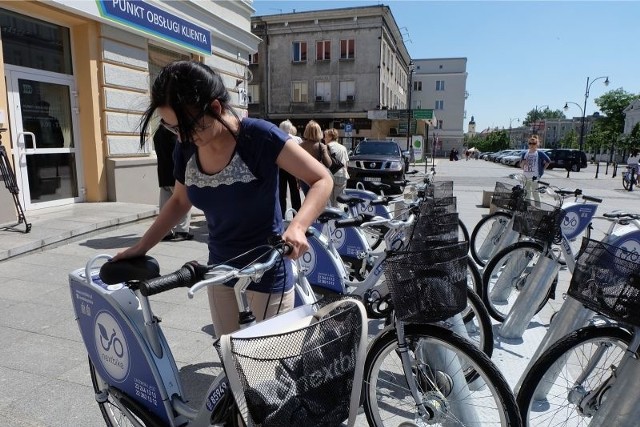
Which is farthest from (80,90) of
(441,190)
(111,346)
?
(111,346)

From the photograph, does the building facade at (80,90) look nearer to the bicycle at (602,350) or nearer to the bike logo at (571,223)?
the bike logo at (571,223)

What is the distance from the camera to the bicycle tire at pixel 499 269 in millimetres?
3898

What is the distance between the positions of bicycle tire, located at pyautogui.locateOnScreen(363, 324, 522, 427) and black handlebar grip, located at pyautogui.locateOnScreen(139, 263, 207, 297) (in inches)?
43.4

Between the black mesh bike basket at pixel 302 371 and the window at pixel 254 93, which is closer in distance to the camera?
the black mesh bike basket at pixel 302 371

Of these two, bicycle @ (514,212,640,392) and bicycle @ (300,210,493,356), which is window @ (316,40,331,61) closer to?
bicycle @ (300,210,493,356)

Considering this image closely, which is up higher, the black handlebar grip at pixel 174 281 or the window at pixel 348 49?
the window at pixel 348 49

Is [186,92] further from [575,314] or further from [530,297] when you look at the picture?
[530,297]

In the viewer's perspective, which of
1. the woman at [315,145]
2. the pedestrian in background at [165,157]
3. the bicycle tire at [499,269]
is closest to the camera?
the bicycle tire at [499,269]

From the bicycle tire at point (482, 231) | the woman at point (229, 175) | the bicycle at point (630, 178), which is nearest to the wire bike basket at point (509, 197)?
the bicycle tire at point (482, 231)

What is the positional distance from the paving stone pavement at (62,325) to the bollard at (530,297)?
101mm

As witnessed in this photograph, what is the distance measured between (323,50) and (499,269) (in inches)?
1383

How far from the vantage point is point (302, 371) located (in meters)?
1.41

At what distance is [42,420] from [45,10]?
272 inches

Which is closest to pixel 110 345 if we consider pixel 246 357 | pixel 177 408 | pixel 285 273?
pixel 177 408
